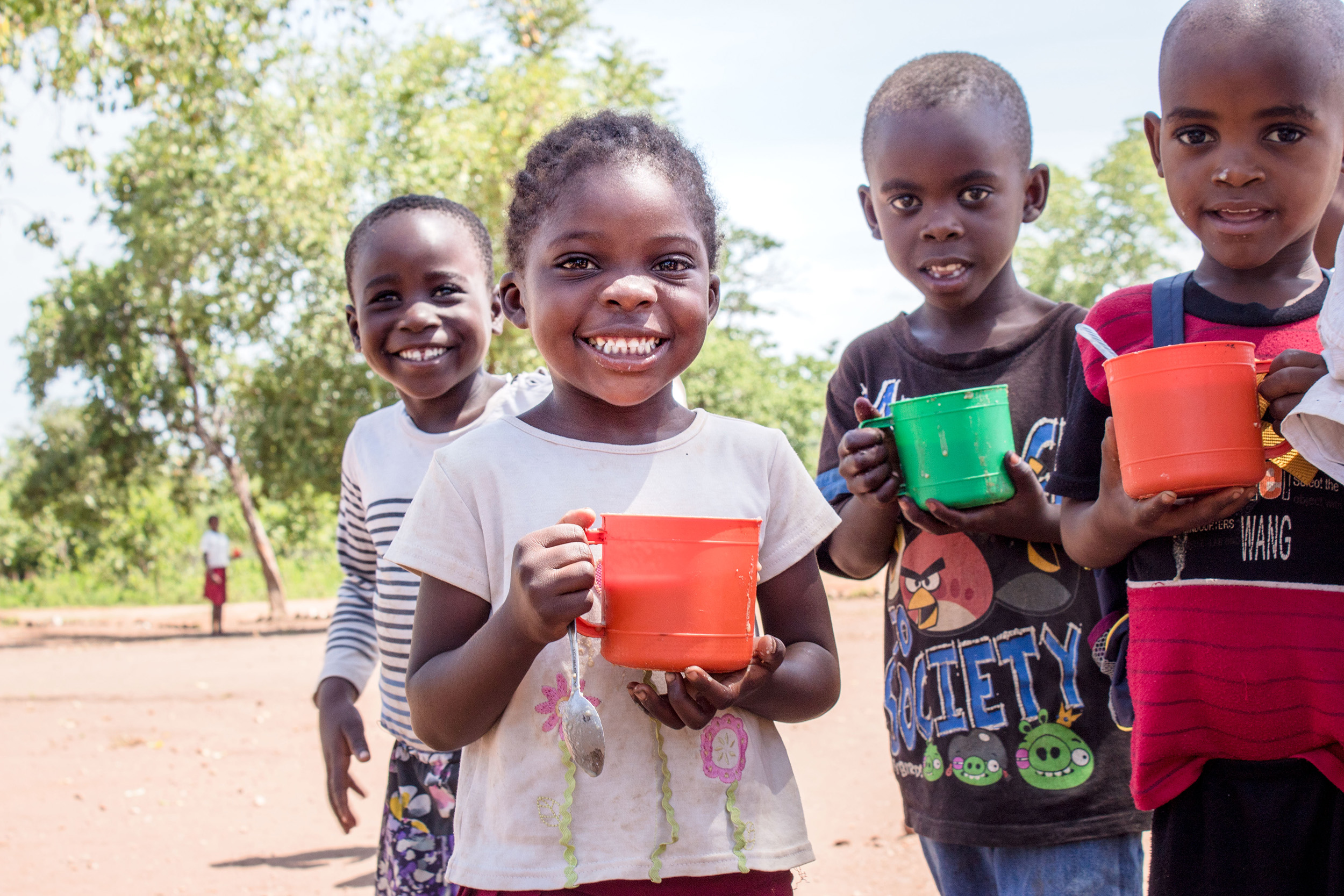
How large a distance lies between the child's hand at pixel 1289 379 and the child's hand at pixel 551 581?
0.91 m

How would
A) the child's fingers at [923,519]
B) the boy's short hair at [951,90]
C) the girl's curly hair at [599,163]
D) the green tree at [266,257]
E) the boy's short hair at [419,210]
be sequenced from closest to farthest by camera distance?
the girl's curly hair at [599,163]
the child's fingers at [923,519]
the boy's short hair at [951,90]
the boy's short hair at [419,210]
the green tree at [266,257]

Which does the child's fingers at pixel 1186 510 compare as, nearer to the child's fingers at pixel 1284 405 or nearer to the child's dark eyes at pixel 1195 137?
the child's fingers at pixel 1284 405

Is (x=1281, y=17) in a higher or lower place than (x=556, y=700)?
higher

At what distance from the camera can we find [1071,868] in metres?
1.98

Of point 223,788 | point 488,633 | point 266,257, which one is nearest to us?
point 488,633

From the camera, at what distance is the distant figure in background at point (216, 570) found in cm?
1638

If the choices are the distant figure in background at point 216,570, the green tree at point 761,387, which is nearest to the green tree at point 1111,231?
the green tree at point 761,387

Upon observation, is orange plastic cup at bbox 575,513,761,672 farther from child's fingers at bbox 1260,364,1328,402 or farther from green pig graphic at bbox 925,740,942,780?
green pig graphic at bbox 925,740,942,780

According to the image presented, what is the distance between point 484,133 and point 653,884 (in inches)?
572

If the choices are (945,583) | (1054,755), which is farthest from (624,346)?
(1054,755)

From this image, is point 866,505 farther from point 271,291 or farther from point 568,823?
point 271,291

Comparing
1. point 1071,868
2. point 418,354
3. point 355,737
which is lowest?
point 1071,868

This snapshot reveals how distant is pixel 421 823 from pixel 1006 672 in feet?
4.12

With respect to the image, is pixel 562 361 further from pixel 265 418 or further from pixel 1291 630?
pixel 265 418
